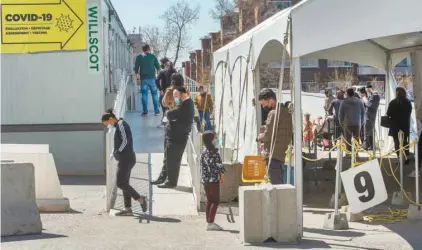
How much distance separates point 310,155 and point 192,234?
7268mm

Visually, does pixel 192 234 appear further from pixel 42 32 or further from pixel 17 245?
pixel 42 32

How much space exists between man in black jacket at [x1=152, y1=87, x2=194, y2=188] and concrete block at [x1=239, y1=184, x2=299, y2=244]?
366 cm

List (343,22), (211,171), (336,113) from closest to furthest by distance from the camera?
(343,22) < (211,171) < (336,113)

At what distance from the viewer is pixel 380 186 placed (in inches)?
370

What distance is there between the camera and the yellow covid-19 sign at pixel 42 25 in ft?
53.7

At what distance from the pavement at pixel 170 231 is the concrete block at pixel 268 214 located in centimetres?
15

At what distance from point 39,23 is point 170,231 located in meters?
8.38

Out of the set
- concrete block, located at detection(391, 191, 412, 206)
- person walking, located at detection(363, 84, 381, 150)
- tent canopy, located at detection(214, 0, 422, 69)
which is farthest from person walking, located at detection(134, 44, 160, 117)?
tent canopy, located at detection(214, 0, 422, 69)

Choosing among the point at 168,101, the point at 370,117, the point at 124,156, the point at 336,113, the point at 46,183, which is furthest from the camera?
the point at 370,117

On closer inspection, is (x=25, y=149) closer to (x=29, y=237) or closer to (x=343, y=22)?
(x=29, y=237)

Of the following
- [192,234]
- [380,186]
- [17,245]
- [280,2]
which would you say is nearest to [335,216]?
[380,186]

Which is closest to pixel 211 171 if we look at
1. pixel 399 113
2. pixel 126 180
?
pixel 126 180

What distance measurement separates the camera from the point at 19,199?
31.1 ft

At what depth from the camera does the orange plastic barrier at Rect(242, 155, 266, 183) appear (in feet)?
31.9
